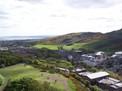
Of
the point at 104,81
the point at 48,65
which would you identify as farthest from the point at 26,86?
the point at 104,81

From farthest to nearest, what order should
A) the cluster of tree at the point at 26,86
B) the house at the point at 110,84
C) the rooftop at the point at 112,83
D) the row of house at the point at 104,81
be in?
1. the rooftop at the point at 112,83
2. the row of house at the point at 104,81
3. the house at the point at 110,84
4. the cluster of tree at the point at 26,86

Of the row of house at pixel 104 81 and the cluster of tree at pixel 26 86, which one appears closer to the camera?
the cluster of tree at pixel 26 86

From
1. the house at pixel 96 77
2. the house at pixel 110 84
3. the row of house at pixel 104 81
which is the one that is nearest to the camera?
the house at pixel 110 84

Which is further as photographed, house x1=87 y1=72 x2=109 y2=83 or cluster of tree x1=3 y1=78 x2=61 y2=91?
house x1=87 y1=72 x2=109 y2=83

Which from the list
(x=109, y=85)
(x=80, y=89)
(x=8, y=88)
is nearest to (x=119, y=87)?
(x=109, y=85)

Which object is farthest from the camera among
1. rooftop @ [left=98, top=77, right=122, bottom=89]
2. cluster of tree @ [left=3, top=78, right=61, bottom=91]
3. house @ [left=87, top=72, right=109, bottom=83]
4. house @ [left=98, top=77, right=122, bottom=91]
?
house @ [left=87, top=72, right=109, bottom=83]

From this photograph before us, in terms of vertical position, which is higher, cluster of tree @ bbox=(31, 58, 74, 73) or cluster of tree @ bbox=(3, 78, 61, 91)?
cluster of tree @ bbox=(3, 78, 61, 91)

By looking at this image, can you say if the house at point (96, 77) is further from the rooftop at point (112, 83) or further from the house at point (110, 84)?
the rooftop at point (112, 83)

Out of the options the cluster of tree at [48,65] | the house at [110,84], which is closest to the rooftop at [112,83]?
the house at [110,84]

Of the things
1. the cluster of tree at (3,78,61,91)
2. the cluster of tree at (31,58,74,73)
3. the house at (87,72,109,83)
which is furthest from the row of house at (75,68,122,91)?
the cluster of tree at (3,78,61,91)

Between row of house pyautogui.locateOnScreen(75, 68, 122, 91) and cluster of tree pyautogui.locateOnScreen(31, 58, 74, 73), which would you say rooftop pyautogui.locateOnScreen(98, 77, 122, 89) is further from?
cluster of tree pyautogui.locateOnScreen(31, 58, 74, 73)

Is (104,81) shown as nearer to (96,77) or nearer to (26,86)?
(96,77)
